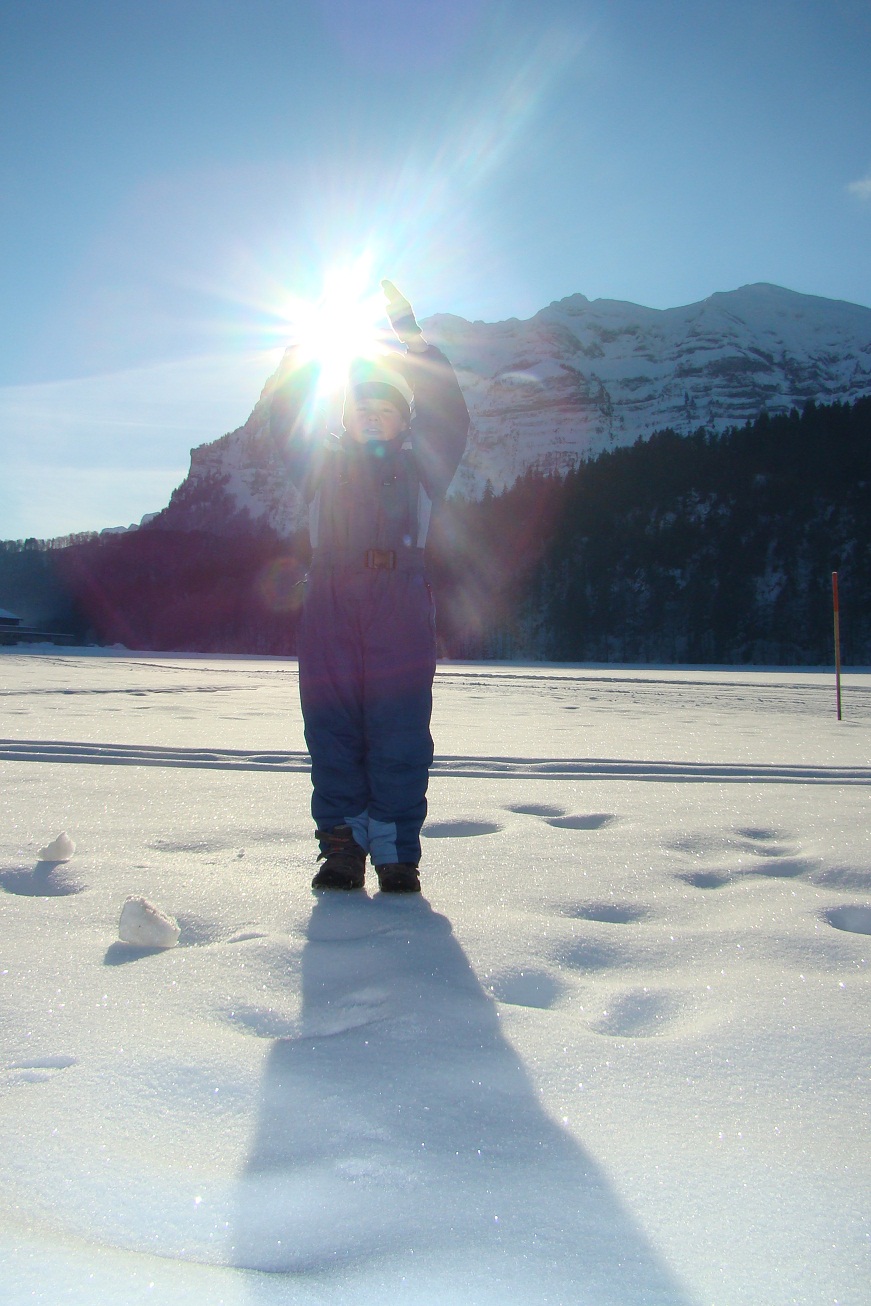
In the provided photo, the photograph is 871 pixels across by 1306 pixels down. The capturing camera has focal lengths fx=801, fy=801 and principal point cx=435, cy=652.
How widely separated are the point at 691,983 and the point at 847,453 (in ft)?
176

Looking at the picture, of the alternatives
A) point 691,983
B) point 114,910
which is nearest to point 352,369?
point 114,910

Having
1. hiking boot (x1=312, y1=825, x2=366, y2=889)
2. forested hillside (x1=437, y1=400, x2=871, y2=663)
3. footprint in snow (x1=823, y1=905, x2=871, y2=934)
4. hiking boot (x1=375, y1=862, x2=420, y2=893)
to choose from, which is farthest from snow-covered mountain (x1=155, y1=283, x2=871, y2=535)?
footprint in snow (x1=823, y1=905, x2=871, y2=934)

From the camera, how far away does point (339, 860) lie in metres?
1.67

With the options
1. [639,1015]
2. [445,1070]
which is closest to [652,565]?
[639,1015]

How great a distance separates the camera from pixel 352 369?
1.90 meters

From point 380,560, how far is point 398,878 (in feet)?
2.26

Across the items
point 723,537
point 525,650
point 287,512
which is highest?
point 287,512

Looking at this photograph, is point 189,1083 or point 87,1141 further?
point 189,1083

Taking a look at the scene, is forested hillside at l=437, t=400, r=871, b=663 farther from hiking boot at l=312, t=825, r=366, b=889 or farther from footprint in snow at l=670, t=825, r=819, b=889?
hiking boot at l=312, t=825, r=366, b=889

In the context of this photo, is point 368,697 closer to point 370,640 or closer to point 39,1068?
point 370,640

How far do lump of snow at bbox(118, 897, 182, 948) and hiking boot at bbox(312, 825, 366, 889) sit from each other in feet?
1.38

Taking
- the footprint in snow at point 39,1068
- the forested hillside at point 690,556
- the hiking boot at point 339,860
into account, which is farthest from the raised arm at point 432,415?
the forested hillside at point 690,556

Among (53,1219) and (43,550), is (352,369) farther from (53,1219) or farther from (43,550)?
(43,550)

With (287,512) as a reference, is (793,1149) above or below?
below
